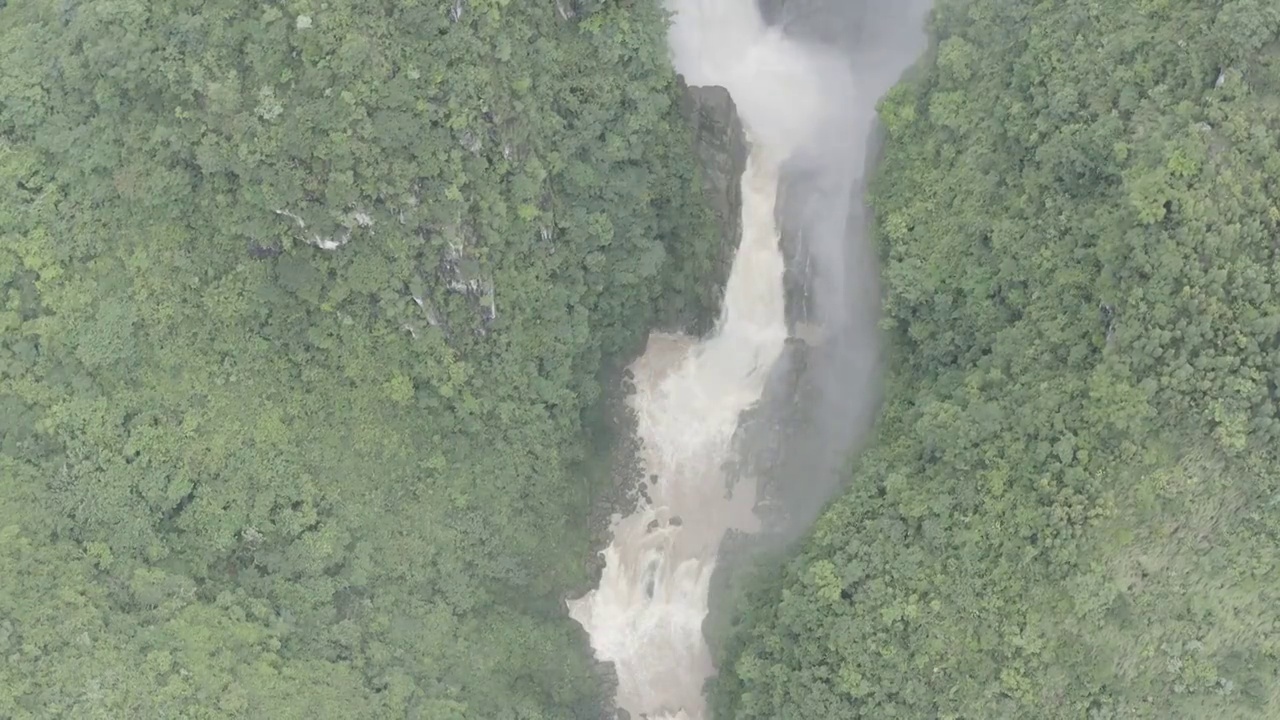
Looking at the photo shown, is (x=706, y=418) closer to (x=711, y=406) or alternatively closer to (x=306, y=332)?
(x=711, y=406)

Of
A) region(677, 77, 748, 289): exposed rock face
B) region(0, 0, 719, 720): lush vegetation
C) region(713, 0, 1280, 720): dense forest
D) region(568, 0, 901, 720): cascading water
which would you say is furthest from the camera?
region(568, 0, 901, 720): cascading water

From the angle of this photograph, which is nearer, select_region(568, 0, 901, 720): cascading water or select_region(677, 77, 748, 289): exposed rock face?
select_region(677, 77, 748, 289): exposed rock face

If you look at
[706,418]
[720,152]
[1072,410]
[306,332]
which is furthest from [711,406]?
[306,332]

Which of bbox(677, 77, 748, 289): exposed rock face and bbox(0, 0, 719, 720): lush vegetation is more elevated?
bbox(677, 77, 748, 289): exposed rock face

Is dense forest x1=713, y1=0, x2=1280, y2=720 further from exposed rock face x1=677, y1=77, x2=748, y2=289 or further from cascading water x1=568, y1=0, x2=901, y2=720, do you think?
exposed rock face x1=677, y1=77, x2=748, y2=289

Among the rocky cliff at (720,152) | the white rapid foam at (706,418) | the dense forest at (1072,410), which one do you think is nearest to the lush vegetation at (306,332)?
the rocky cliff at (720,152)

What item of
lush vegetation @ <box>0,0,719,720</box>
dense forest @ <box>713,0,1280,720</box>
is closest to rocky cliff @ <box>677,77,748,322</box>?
lush vegetation @ <box>0,0,719,720</box>

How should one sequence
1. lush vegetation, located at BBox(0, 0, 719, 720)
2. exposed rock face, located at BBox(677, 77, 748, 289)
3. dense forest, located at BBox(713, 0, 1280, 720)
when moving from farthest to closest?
exposed rock face, located at BBox(677, 77, 748, 289) < lush vegetation, located at BBox(0, 0, 719, 720) < dense forest, located at BBox(713, 0, 1280, 720)
